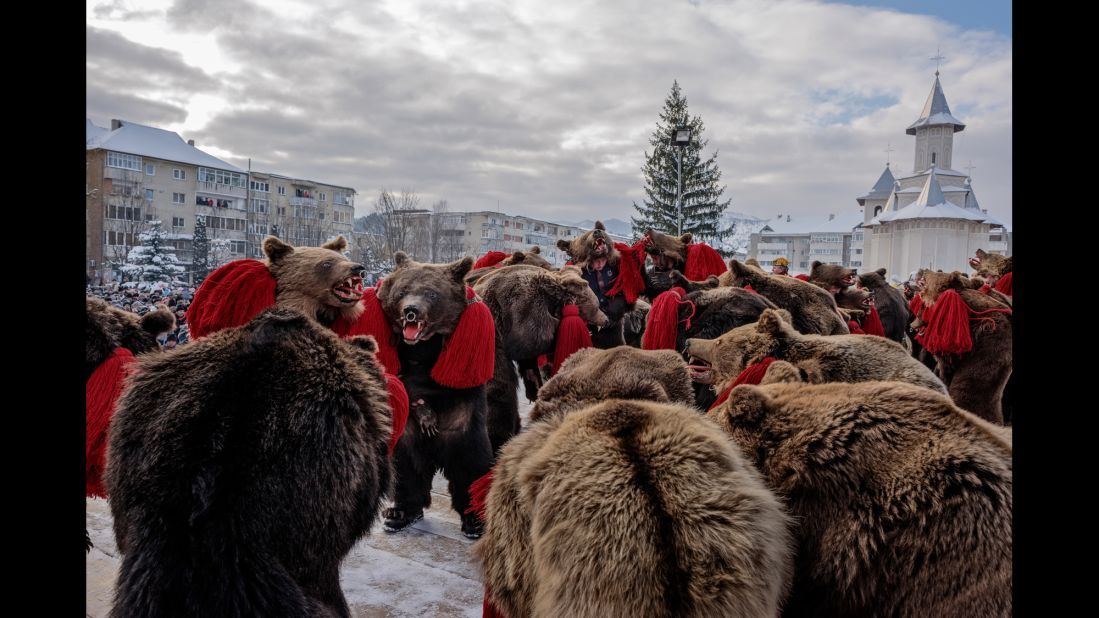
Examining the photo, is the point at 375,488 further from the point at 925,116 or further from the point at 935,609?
the point at 925,116

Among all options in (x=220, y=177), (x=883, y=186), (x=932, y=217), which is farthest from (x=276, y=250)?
(x=883, y=186)

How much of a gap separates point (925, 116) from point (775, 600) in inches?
2995

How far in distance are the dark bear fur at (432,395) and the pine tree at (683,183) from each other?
2915 centimetres

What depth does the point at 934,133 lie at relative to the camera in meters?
63.8

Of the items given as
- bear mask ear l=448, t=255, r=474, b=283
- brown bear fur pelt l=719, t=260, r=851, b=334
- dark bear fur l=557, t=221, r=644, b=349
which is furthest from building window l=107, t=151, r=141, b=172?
brown bear fur pelt l=719, t=260, r=851, b=334

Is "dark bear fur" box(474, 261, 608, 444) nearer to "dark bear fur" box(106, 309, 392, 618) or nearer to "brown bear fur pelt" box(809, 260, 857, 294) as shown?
"brown bear fur pelt" box(809, 260, 857, 294)

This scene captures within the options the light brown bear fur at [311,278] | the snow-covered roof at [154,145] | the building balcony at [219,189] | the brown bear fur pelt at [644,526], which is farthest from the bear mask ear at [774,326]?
the building balcony at [219,189]

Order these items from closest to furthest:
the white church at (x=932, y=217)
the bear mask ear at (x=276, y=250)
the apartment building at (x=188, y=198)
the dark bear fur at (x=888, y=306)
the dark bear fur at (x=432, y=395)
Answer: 1. the bear mask ear at (x=276, y=250)
2. the dark bear fur at (x=432, y=395)
3. the dark bear fur at (x=888, y=306)
4. the apartment building at (x=188, y=198)
5. the white church at (x=932, y=217)

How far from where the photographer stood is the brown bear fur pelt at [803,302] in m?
3.79

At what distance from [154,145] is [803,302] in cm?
5543

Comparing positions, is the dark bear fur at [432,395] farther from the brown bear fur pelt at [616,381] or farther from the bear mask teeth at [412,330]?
the brown bear fur pelt at [616,381]

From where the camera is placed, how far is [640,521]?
1.44 metres
